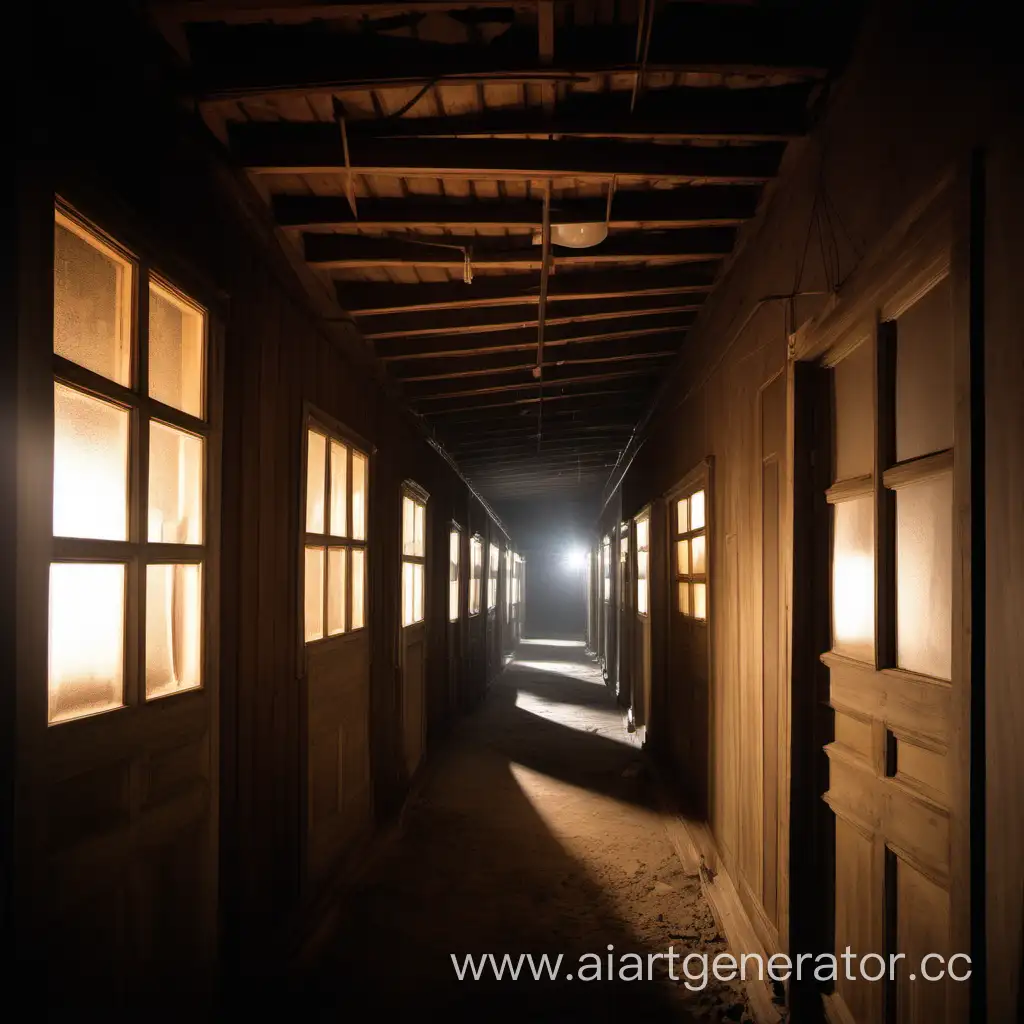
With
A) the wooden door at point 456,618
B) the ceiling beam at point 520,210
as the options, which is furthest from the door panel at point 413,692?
the ceiling beam at point 520,210

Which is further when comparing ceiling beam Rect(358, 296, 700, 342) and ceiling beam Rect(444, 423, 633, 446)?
ceiling beam Rect(444, 423, 633, 446)

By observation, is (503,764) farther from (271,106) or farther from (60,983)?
(271,106)

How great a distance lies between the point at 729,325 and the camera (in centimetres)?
383

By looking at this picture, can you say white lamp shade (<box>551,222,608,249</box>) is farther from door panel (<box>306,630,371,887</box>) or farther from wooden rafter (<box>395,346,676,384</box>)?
door panel (<box>306,630,371,887</box>)

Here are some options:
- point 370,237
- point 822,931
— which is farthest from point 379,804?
point 370,237

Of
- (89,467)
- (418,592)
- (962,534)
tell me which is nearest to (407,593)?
(418,592)

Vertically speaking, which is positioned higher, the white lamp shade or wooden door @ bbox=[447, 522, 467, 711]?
the white lamp shade

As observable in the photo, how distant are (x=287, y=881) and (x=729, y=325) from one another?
3.48 m

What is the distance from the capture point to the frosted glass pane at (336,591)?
397cm

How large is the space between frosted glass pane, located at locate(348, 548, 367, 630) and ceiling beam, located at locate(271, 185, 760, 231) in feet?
6.48

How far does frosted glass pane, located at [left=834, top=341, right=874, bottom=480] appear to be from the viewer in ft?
7.40

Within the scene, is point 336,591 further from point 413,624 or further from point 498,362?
point 498,362

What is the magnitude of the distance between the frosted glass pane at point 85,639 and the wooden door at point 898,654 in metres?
2.10

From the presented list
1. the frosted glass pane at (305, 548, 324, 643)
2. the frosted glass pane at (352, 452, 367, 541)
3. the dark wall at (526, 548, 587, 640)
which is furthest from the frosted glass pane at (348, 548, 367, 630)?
the dark wall at (526, 548, 587, 640)
